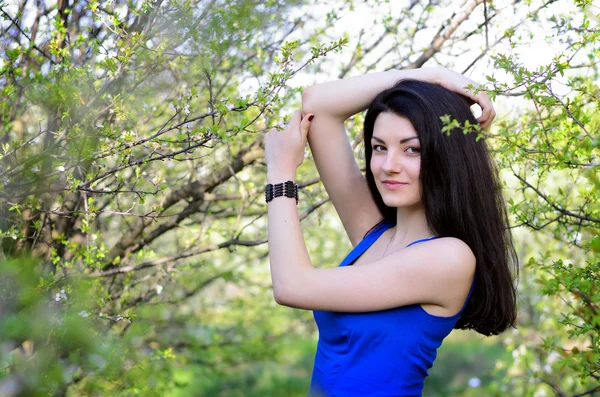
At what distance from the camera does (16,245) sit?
2.58 meters

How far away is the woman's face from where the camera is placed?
6.54 feet

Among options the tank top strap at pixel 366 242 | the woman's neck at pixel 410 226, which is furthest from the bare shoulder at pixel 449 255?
the tank top strap at pixel 366 242

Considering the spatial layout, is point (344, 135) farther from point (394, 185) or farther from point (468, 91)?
point (468, 91)

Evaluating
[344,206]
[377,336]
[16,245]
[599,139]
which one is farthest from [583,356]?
[16,245]

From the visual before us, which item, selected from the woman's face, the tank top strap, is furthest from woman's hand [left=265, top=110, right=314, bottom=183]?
the tank top strap

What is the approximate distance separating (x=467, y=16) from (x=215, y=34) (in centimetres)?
134

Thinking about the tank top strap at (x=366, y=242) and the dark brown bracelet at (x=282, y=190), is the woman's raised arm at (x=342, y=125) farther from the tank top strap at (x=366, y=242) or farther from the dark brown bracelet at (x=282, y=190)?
the dark brown bracelet at (x=282, y=190)

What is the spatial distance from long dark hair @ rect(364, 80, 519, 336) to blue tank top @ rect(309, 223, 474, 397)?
0.47 ft

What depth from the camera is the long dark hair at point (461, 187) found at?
77.4 inches

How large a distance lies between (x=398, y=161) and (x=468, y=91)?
1.03 ft

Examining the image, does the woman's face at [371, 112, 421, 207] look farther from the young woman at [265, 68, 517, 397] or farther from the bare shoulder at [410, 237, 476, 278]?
the bare shoulder at [410, 237, 476, 278]

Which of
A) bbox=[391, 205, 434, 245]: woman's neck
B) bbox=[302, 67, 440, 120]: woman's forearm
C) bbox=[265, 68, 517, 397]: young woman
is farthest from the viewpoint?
bbox=[302, 67, 440, 120]: woman's forearm

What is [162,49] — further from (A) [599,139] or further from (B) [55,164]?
(A) [599,139]

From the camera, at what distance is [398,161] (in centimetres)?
200
